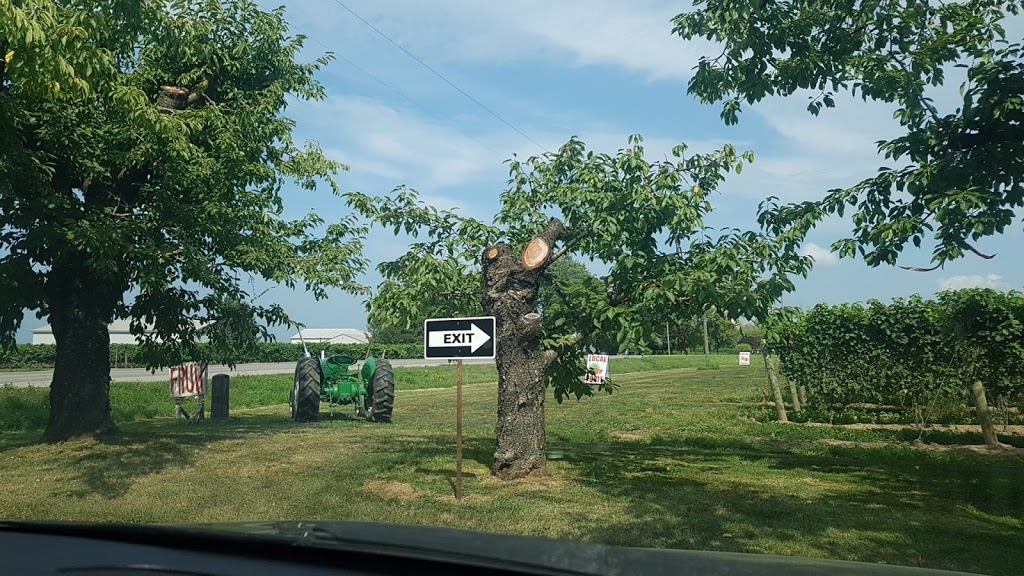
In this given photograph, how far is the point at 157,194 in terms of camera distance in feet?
42.4

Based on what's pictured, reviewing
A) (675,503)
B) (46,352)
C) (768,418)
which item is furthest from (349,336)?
(675,503)

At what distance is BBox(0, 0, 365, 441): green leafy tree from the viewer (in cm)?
1143

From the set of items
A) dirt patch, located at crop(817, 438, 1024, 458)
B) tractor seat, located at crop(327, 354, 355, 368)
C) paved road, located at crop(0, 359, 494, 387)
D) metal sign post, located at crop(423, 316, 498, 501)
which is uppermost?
metal sign post, located at crop(423, 316, 498, 501)

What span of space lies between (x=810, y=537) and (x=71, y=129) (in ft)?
35.7

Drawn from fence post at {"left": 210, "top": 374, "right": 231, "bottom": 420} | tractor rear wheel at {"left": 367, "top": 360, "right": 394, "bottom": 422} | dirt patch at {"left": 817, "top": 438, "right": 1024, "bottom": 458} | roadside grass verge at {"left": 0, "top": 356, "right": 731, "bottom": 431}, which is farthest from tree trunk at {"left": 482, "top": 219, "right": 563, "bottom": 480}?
roadside grass verge at {"left": 0, "top": 356, "right": 731, "bottom": 431}

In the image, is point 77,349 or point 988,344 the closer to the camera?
point 77,349

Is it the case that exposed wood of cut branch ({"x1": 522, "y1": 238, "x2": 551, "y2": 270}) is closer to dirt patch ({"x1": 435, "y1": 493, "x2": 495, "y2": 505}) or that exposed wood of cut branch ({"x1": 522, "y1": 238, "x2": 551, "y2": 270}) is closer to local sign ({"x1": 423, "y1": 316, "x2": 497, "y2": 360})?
local sign ({"x1": 423, "y1": 316, "x2": 497, "y2": 360})

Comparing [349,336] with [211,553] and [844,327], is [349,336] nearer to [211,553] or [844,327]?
[844,327]

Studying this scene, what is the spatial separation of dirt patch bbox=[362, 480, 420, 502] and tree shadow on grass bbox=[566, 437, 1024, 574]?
2072 mm

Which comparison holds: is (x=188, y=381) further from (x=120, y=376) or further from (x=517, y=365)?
(x=120, y=376)

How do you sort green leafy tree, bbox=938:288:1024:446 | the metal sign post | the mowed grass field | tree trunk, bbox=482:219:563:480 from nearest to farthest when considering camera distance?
1. the mowed grass field
2. the metal sign post
3. tree trunk, bbox=482:219:563:480
4. green leafy tree, bbox=938:288:1024:446

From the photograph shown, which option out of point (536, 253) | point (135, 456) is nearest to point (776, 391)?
point (536, 253)

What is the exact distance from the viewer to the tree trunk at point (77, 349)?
44.5 ft

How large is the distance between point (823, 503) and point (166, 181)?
33.1 feet
